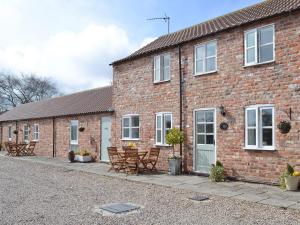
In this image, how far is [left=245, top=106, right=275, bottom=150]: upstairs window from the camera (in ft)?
37.9

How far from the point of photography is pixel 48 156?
2583 centimetres

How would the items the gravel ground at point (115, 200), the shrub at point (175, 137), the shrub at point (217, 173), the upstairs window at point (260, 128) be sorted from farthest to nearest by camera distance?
the shrub at point (175, 137) → the shrub at point (217, 173) → the upstairs window at point (260, 128) → the gravel ground at point (115, 200)

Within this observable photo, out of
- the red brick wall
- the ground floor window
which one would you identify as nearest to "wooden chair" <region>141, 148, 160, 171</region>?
the red brick wall

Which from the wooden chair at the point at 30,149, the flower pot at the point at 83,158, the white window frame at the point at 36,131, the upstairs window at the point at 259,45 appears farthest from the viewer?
the white window frame at the point at 36,131

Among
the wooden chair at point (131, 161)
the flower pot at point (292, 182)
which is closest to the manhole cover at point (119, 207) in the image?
the flower pot at point (292, 182)

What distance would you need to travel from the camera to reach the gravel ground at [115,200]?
7.50 metres

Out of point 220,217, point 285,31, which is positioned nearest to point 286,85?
point 285,31

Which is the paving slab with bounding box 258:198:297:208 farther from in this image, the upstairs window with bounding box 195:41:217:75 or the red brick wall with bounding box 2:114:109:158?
the red brick wall with bounding box 2:114:109:158

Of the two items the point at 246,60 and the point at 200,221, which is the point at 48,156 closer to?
the point at 246,60

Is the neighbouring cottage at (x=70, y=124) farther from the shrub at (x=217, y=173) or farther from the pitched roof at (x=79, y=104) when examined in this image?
the shrub at (x=217, y=173)

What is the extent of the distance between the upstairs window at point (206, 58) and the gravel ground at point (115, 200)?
4.99 metres

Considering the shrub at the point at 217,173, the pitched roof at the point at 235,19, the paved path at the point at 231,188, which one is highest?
the pitched roof at the point at 235,19

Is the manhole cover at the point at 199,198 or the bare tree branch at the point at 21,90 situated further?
the bare tree branch at the point at 21,90

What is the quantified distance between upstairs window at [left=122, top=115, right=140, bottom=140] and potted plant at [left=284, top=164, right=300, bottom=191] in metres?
8.20
